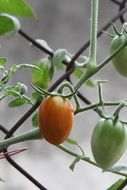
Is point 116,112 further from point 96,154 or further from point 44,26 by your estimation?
point 44,26

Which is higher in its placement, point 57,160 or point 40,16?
point 40,16

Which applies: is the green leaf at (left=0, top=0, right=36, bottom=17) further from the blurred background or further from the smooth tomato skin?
the blurred background

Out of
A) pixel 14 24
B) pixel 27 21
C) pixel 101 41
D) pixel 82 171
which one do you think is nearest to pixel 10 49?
pixel 27 21

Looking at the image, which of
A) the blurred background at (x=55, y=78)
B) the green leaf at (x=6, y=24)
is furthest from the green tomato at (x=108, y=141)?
the blurred background at (x=55, y=78)

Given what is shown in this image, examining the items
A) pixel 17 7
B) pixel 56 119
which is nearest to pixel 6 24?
pixel 17 7

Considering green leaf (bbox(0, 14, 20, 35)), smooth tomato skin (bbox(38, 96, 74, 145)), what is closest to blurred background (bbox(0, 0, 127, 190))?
green leaf (bbox(0, 14, 20, 35))

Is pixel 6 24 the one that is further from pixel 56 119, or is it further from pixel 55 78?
pixel 55 78

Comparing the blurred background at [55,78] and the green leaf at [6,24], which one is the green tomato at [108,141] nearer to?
the green leaf at [6,24]
